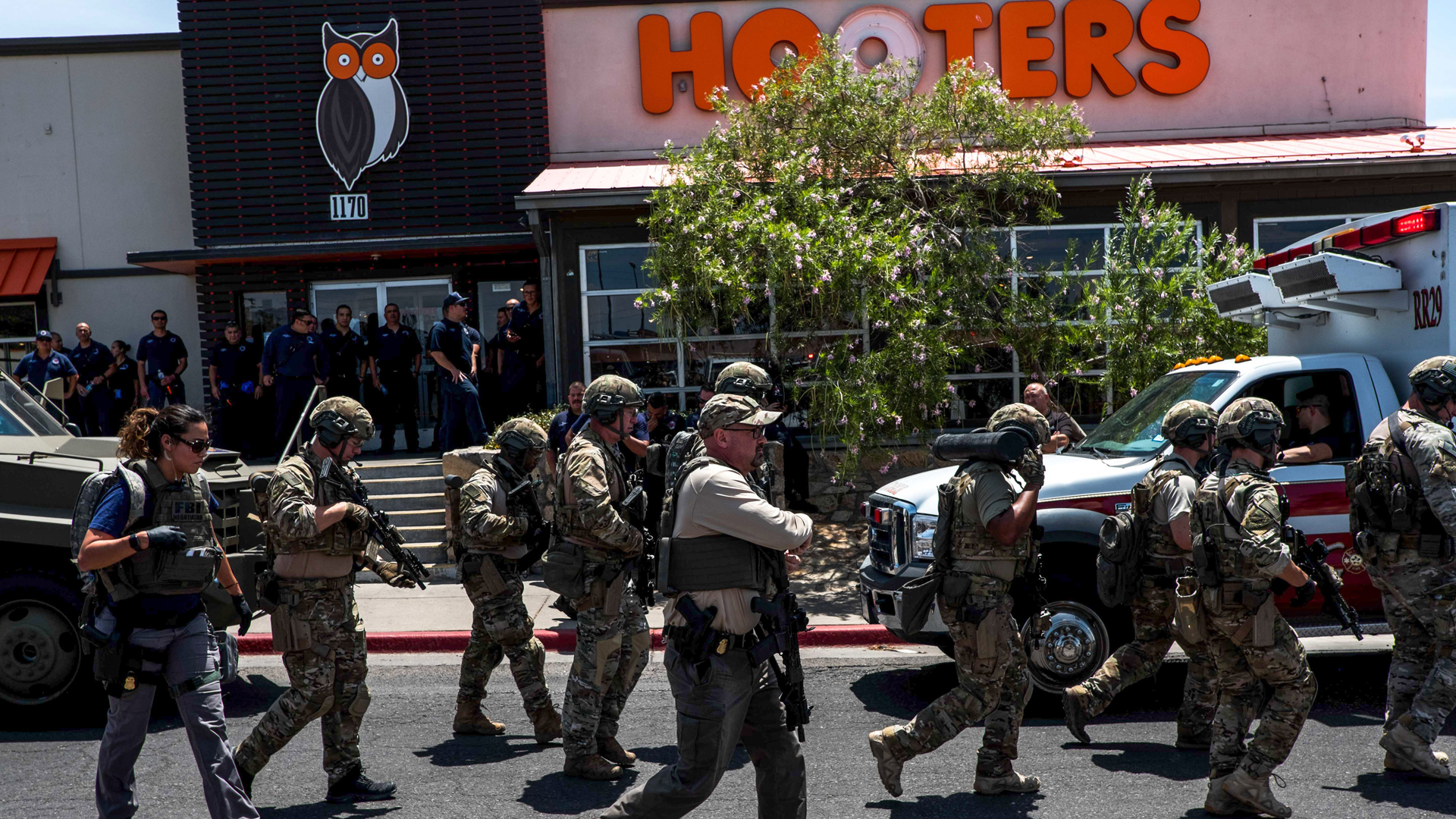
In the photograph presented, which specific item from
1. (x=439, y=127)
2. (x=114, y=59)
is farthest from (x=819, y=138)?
(x=114, y=59)

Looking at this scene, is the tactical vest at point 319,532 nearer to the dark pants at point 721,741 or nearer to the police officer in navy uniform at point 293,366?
the dark pants at point 721,741

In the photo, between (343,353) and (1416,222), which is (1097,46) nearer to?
(1416,222)

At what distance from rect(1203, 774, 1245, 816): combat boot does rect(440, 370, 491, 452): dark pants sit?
8654 mm

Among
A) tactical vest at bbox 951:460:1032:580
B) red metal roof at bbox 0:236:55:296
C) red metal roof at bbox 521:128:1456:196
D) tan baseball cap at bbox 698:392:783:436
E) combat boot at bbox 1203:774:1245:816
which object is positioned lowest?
combat boot at bbox 1203:774:1245:816

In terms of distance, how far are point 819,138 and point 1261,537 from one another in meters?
6.58

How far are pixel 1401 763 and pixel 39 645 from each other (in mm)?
6903

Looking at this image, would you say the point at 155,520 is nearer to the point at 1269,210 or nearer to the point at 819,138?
the point at 819,138

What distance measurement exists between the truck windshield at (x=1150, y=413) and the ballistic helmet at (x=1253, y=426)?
5.38ft

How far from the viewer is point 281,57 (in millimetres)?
14578

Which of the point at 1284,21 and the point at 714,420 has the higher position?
the point at 1284,21

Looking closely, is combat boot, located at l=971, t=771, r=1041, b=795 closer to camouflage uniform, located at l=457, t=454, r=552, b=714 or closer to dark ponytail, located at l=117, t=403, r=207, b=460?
camouflage uniform, located at l=457, t=454, r=552, b=714

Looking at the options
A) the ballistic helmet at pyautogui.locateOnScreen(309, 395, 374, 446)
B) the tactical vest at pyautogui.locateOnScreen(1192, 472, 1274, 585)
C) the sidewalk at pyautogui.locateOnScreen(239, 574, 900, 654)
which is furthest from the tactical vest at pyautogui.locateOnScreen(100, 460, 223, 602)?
the tactical vest at pyautogui.locateOnScreen(1192, 472, 1274, 585)

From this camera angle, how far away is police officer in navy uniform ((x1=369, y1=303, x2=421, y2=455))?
1346cm

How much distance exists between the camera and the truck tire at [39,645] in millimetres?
6277
